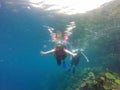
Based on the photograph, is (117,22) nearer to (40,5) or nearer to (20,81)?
(40,5)

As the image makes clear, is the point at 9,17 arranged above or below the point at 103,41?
above

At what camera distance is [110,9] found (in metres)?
18.7

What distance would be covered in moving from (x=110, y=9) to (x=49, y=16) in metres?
7.11

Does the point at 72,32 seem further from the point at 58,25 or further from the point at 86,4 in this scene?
the point at 86,4

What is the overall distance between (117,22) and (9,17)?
11.8 meters

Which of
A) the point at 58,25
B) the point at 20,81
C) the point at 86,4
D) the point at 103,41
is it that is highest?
the point at 86,4

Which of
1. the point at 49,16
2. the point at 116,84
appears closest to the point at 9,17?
the point at 49,16

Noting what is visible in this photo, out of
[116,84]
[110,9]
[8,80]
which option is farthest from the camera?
[8,80]

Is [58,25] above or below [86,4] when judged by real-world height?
below

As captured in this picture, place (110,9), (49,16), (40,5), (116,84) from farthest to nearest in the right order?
(49,16) → (40,5) → (110,9) → (116,84)

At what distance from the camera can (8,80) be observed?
16462 centimetres

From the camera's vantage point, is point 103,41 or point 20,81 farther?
point 20,81

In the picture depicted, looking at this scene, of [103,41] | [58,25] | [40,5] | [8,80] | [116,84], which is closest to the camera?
[116,84]

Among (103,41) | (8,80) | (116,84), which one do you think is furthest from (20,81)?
(116,84)
